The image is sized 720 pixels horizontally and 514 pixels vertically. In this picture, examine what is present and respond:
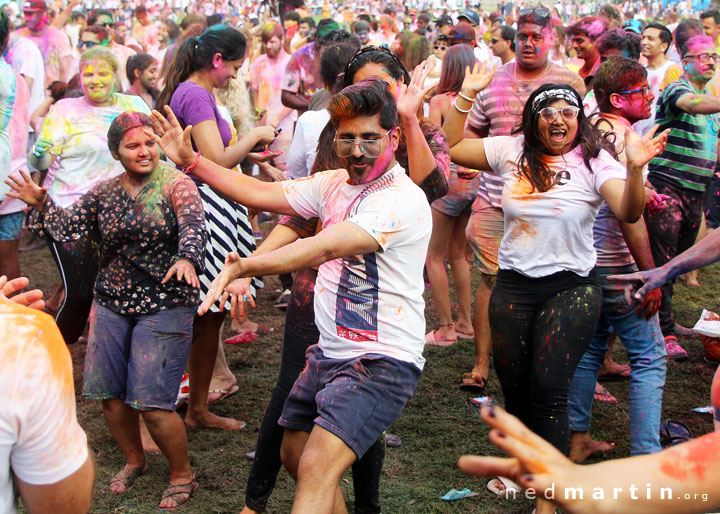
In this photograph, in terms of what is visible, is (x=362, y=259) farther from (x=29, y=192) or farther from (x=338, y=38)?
(x=338, y=38)

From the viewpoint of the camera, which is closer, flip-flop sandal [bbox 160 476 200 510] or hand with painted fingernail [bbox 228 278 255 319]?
hand with painted fingernail [bbox 228 278 255 319]

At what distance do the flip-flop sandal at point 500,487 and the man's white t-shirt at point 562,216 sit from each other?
3.52ft

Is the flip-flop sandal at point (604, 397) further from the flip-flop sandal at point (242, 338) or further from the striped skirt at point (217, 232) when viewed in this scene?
the flip-flop sandal at point (242, 338)

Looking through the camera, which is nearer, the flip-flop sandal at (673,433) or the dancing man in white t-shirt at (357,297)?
the dancing man in white t-shirt at (357,297)

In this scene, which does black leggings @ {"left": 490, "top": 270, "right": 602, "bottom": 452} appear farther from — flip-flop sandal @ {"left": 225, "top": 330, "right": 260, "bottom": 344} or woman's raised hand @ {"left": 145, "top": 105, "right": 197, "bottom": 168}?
flip-flop sandal @ {"left": 225, "top": 330, "right": 260, "bottom": 344}

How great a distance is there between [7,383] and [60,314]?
3103mm

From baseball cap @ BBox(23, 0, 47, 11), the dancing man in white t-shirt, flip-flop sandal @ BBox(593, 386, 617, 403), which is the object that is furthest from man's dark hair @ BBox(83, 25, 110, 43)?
flip-flop sandal @ BBox(593, 386, 617, 403)

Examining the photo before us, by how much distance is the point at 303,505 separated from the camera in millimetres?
2684

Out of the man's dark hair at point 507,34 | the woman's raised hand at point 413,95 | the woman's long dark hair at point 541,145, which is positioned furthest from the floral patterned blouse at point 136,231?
the man's dark hair at point 507,34

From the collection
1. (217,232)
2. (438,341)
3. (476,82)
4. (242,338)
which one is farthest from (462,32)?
(217,232)

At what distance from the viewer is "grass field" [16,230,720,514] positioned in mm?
3900

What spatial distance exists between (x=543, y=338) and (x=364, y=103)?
1.39m

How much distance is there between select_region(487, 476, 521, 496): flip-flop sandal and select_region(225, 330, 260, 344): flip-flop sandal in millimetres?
2676

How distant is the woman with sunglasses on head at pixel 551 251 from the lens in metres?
3.56
